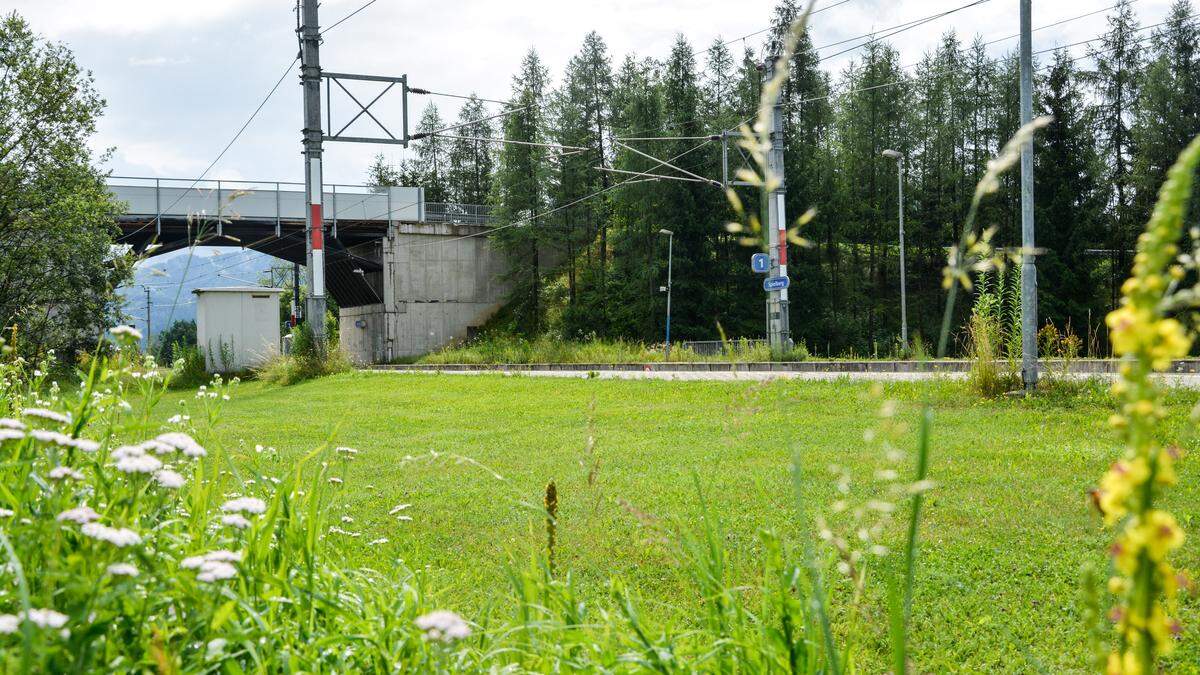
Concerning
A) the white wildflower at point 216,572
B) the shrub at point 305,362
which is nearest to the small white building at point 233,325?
the shrub at point 305,362

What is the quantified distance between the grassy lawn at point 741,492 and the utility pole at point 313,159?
12868mm

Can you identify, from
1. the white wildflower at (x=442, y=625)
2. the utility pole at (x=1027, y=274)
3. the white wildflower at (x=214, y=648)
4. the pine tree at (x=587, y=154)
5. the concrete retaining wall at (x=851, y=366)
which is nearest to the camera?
the white wildflower at (x=442, y=625)

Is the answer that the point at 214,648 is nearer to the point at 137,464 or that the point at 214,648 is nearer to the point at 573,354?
the point at 137,464

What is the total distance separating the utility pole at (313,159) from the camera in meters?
24.9

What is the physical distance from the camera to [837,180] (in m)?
50.2

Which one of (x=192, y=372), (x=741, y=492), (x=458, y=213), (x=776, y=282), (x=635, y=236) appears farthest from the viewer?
(x=458, y=213)

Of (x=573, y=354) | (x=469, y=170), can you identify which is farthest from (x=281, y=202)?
(x=469, y=170)

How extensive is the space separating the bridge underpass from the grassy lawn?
30.5 m

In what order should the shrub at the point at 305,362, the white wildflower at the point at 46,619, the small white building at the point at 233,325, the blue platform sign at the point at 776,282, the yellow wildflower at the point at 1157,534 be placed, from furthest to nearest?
the small white building at the point at 233,325
the shrub at the point at 305,362
the blue platform sign at the point at 776,282
the white wildflower at the point at 46,619
the yellow wildflower at the point at 1157,534

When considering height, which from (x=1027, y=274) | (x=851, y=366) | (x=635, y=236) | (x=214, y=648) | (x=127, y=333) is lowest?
(x=851, y=366)

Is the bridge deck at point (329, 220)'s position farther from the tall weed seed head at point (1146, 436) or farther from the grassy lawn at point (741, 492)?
the tall weed seed head at point (1146, 436)

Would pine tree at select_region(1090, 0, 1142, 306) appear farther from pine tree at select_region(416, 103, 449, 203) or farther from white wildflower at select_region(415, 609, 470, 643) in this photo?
white wildflower at select_region(415, 609, 470, 643)

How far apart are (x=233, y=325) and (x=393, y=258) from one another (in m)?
14.4

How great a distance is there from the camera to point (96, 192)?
25.9 metres
